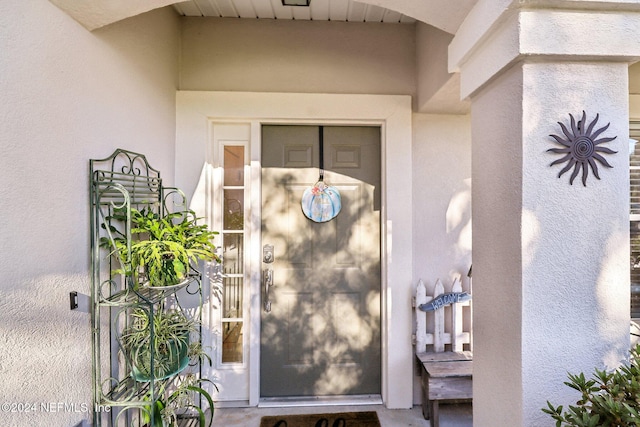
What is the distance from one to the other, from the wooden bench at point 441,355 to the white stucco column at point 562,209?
1065mm

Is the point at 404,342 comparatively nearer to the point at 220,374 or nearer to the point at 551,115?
the point at 220,374

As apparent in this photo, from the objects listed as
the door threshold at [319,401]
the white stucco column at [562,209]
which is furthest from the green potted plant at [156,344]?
the white stucco column at [562,209]

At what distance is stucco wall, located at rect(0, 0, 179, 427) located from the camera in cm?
104

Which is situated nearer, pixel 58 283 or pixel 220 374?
pixel 58 283

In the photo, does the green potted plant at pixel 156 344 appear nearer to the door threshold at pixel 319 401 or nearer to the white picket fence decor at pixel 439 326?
the door threshold at pixel 319 401

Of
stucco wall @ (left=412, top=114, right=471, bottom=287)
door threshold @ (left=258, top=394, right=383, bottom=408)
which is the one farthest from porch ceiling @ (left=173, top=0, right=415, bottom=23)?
door threshold @ (left=258, top=394, right=383, bottom=408)

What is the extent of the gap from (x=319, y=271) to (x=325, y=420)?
1.00 meters

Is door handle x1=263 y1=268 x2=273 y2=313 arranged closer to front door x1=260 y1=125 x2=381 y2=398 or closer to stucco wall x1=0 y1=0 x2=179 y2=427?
front door x1=260 y1=125 x2=381 y2=398

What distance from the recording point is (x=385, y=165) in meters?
2.30

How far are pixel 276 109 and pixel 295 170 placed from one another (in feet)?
1.51

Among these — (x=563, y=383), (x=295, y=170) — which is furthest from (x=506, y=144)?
(x=295, y=170)

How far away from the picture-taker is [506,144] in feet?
3.51

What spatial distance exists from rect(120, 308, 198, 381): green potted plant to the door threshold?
0.95m

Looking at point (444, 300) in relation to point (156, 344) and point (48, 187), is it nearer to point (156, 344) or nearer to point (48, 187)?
point (156, 344)
